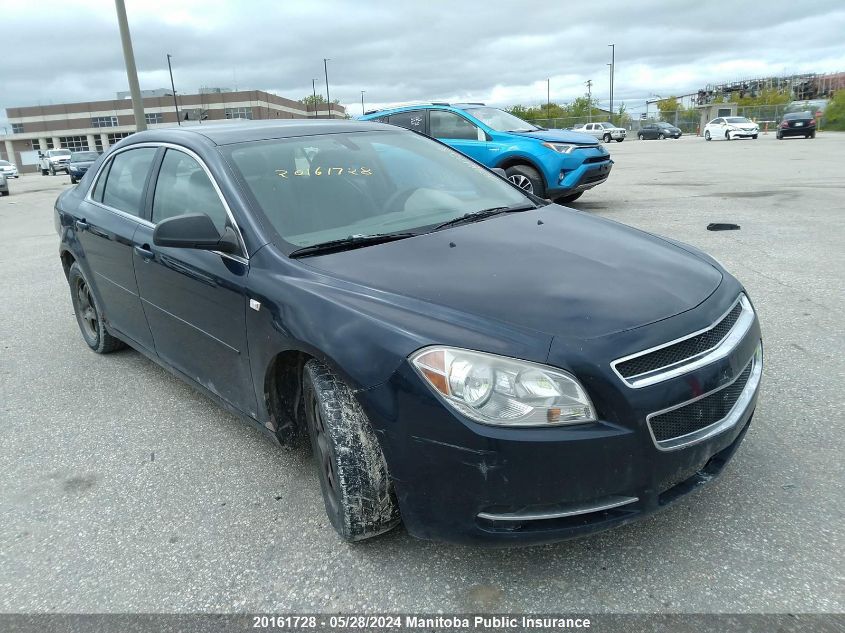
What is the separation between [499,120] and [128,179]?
7.46 meters

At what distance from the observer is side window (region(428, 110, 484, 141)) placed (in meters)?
10.2

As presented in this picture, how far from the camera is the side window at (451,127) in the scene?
1016 centimetres

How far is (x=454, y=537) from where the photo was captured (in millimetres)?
2154

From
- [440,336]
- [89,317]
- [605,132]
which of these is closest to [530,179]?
[89,317]

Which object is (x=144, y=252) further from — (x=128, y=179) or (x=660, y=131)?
(x=660, y=131)

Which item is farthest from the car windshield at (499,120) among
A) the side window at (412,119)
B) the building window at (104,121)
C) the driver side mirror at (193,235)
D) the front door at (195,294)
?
the building window at (104,121)

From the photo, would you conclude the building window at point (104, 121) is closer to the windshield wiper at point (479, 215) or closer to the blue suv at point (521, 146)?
the blue suv at point (521, 146)

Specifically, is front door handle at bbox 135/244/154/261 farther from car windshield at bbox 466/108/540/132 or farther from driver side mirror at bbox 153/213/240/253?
car windshield at bbox 466/108/540/132

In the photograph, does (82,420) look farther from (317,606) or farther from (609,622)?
(609,622)

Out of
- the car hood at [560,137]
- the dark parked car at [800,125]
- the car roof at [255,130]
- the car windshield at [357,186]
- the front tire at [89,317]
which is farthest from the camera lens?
the dark parked car at [800,125]

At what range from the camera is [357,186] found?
3271 millimetres

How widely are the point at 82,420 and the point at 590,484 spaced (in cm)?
301

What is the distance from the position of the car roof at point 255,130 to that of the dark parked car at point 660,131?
5193 centimetres

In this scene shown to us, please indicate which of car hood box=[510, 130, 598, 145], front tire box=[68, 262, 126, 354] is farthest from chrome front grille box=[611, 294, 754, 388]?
car hood box=[510, 130, 598, 145]
